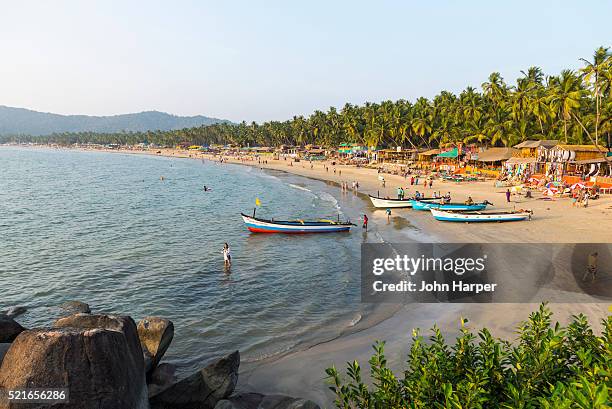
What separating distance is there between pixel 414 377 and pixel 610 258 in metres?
23.2

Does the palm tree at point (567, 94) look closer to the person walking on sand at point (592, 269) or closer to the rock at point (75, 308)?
the person walking on sand at point (592, 269)

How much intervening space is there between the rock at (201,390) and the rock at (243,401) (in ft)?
1.23

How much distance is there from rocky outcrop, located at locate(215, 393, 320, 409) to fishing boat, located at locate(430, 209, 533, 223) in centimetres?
2919

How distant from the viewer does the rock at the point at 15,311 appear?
19922mm

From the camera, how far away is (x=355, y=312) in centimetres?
1989

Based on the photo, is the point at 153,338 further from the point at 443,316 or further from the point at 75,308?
the point at 443,316

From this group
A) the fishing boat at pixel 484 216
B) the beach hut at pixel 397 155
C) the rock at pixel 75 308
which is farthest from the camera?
the beach hut at pixel 397 155

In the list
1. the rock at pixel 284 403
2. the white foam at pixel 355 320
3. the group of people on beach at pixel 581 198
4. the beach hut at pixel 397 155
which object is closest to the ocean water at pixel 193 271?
the white foam at pixel 355 320

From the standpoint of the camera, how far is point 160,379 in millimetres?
12273

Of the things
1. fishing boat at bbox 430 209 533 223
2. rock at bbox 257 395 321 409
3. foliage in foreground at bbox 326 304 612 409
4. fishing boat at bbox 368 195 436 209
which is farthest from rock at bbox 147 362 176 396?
fishing boat at bbox 368 195 436 209

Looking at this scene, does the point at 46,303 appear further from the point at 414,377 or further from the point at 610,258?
the point at 610,258

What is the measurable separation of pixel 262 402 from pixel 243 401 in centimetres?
73

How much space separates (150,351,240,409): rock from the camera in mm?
11672

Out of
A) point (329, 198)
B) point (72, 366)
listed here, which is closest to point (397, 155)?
point (329, 198)
